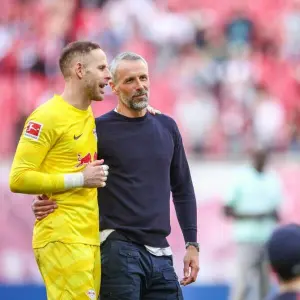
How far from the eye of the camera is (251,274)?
11.7 m

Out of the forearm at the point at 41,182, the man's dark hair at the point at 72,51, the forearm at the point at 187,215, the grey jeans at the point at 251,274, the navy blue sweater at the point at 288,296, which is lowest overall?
the grey jeans at the point at 251,274

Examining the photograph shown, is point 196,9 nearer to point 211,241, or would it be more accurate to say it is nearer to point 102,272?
point 211,241

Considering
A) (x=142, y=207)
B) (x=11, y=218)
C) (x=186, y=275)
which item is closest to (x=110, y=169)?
(x=142, y=207)

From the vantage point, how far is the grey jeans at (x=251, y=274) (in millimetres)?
11617

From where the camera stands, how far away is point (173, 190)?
6.07 meters

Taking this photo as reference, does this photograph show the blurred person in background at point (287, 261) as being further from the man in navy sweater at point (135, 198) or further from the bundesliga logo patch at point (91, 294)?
the man in navy sweater at point (135, 198)

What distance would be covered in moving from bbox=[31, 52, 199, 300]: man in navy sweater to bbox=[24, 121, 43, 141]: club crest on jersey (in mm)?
479

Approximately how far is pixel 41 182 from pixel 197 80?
898 cm

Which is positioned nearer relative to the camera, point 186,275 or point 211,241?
point 186,275

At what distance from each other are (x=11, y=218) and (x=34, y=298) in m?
2.53

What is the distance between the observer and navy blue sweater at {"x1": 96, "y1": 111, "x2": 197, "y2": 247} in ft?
18.6

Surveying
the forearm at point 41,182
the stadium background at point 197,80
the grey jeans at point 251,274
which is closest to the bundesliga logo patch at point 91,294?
the forearm at point 41,182

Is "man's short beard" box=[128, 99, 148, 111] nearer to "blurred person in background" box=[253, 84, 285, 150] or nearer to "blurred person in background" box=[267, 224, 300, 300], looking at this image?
"blurred person in background" box=[267, 224, 300, 300]

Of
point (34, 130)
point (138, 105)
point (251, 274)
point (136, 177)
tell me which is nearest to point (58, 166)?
point (34, 130)
